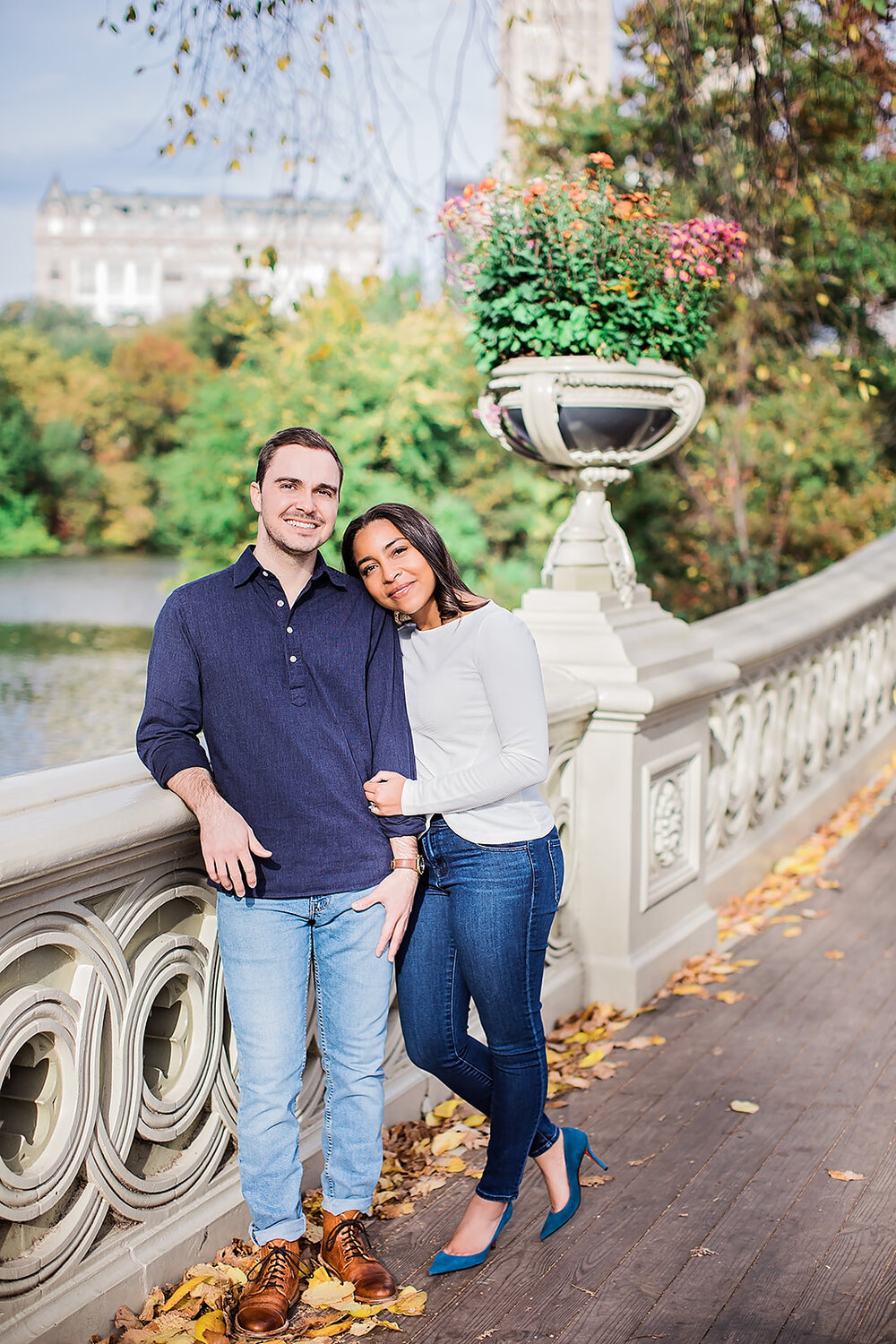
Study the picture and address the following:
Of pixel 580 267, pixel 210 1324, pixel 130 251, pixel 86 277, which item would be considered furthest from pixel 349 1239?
pixel 86 277

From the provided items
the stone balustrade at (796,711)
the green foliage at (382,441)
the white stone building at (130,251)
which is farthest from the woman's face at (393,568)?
the white stone building at (130,251)

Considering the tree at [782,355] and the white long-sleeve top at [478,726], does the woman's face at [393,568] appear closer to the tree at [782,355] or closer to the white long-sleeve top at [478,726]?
the white long-sleeve top at [478,726]

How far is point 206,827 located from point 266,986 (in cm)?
37

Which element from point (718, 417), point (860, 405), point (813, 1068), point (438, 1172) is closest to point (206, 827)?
point (438, 1172)

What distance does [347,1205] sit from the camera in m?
2.62

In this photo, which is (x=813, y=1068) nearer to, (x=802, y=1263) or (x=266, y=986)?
(x=802, y=1263)

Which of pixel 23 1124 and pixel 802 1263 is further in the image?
pixel 802 1263

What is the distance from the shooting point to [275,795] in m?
2.42

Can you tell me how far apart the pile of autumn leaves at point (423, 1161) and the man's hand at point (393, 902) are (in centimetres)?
71

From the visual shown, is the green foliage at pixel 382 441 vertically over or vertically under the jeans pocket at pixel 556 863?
over

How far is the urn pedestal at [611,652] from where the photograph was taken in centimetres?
401

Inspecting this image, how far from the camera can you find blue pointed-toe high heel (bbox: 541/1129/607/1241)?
2.85 meters

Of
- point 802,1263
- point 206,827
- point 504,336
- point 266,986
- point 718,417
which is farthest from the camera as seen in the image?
point 718,417

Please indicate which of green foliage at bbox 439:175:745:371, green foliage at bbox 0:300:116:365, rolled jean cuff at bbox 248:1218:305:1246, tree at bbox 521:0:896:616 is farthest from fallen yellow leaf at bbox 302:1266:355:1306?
green foliage at bbox 0:300:116:365
